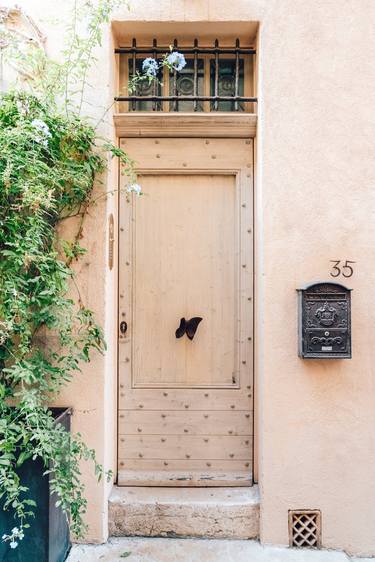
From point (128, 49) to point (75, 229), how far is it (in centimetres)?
137

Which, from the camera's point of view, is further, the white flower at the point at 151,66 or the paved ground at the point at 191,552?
the white flower at the point at 151,66

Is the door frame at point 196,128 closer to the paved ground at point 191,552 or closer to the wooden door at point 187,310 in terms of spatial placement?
the wooden door at point 187,310

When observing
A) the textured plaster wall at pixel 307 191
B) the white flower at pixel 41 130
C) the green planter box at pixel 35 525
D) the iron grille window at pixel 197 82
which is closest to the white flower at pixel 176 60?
the iron grille window at pixel 197 82

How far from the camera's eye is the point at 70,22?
10.9 ft

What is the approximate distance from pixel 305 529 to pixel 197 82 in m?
3.25

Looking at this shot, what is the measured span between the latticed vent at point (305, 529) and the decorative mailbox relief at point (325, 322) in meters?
1.08

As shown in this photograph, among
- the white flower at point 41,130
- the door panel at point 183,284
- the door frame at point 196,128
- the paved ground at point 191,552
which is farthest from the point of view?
the door panel at point 183,284

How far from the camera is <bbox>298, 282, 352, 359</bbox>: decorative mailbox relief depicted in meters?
3.22

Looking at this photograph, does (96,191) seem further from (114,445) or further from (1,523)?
(1,523)

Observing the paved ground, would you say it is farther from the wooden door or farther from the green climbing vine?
the wooden door

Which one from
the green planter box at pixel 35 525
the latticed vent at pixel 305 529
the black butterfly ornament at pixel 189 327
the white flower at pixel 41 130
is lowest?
the latticed vent at pixel 305 529

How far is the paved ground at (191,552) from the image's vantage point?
3135 mm

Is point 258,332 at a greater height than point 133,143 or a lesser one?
lesser

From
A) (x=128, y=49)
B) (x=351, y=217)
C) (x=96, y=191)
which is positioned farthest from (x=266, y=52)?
(x=96, y=191)
